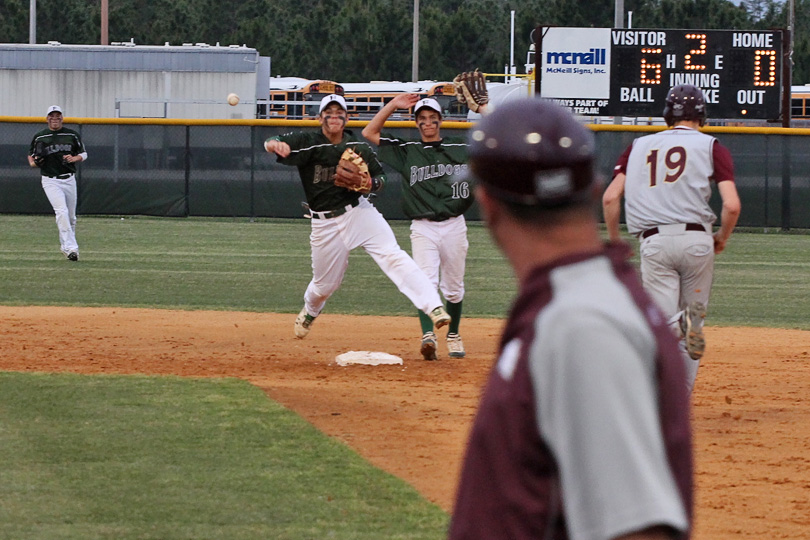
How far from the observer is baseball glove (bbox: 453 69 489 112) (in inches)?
344

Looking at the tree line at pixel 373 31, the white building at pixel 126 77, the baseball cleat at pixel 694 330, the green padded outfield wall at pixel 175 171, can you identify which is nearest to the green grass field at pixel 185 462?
the baseball cleat at pixel 694 330

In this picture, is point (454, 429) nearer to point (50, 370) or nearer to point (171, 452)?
point (171, 452)

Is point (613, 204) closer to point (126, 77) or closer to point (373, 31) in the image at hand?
point (126, 77)

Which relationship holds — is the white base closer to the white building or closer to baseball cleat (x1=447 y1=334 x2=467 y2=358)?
baseball cleat (x1=447 y1=334 x2=467 y2=358)

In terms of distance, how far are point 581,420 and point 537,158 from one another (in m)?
0.38

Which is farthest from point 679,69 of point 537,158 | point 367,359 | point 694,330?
point 537,158

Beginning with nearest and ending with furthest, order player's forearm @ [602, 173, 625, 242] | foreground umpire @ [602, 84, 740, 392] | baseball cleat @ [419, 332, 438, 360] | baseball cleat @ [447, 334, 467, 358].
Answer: foreground umpire @ [602, 84, 740, 392], player's forearm @ [602, 173, 625, 242], baseball cleat @ [419, 332, 438, 360], baseball cleat @ [447, 334, 467, 358]

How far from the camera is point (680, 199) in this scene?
21.1 ft

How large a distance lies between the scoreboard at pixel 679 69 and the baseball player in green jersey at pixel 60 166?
9.30 meters

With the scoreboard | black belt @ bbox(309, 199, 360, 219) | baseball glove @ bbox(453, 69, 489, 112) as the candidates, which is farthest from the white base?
the scoreboard

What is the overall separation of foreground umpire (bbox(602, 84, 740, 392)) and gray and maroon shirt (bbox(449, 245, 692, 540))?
189 inches

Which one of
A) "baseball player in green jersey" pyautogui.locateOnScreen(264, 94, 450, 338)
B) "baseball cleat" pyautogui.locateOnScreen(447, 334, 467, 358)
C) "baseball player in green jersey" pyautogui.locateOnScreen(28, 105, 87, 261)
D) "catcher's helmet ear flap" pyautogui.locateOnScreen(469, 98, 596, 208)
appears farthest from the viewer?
"baseball player in green jersey" pyautogui.locateOnScreen(28, 105, 87, 261)

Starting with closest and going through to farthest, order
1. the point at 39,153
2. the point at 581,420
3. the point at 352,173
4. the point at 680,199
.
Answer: the point at 581,420 < the point at 680,199 < the point at 352,173 < the point at 39,153

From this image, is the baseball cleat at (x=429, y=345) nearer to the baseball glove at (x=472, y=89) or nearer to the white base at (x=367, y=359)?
the white base at (x=367, y=359)
